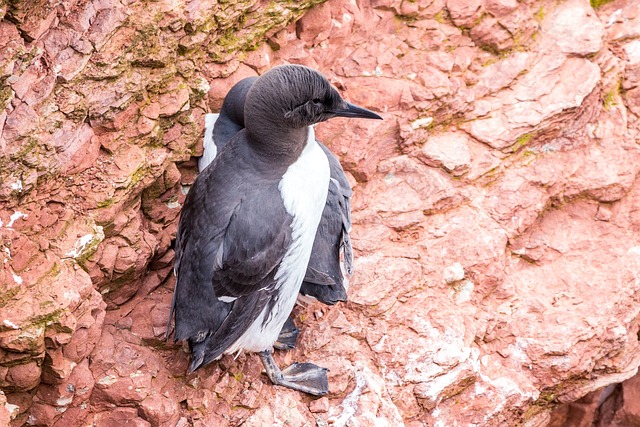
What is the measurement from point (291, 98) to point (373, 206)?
62.4 inches

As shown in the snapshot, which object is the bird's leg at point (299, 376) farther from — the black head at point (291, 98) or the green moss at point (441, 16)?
the green moss at point (441, 16)

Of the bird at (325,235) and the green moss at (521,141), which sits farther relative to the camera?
the green moss at (521,141)

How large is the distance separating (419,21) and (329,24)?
28.0 inches

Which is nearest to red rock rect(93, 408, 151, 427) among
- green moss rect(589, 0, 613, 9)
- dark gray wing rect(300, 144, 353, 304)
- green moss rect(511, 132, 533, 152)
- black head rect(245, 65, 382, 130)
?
dark gray wing rect(300, 144, 353, 304)

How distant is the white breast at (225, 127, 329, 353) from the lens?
4539 millimetres

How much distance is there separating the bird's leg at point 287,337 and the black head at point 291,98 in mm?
1361

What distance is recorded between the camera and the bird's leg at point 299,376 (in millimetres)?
4832

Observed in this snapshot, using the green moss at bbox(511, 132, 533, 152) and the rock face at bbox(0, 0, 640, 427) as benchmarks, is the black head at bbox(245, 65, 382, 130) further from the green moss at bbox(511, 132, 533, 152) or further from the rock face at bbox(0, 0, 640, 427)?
the green moss at bbox(511, 132, 533, 152)

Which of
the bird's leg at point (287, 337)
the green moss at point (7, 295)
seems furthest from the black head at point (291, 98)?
the green moss at point (7, 295)

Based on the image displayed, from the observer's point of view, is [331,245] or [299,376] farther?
[331,245]

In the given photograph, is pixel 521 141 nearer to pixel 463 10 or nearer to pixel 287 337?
pixel 463 10

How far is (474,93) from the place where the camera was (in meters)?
6.11

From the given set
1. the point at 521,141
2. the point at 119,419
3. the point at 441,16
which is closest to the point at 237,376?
the point at 119,419

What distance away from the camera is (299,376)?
4863mm
